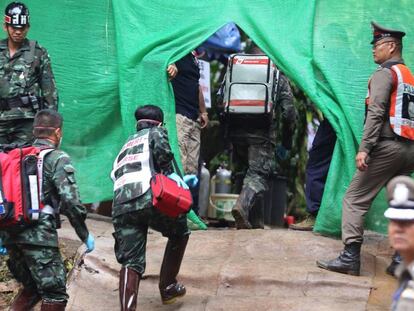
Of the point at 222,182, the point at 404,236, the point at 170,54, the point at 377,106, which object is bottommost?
the point at 222,182

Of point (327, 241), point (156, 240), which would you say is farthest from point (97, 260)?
point (327, 241)

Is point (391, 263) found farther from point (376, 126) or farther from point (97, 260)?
point (97, 260)

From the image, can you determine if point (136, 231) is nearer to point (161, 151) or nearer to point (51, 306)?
point (161, 151)

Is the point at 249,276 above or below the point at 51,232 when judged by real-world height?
below

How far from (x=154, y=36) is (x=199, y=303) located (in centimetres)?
256

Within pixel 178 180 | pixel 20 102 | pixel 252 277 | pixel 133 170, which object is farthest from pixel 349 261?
pixel 20 102

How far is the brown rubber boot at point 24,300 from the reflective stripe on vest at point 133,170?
898mm

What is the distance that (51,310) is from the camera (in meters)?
5.82

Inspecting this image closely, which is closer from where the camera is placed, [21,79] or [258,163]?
[21,79]

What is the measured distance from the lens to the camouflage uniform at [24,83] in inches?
295

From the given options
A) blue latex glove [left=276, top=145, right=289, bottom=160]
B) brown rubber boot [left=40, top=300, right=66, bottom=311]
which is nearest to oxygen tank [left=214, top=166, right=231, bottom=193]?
blue latex glove [left=276, top=145, right=289, bottom=160]

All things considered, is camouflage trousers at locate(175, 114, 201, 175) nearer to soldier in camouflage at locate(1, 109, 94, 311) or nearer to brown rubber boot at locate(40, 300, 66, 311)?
soldier in camouflage at locate(1, 109, 94, 311)

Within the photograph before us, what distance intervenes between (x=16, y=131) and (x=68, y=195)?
2.05 meters

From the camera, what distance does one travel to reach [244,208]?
8039 millimetres
